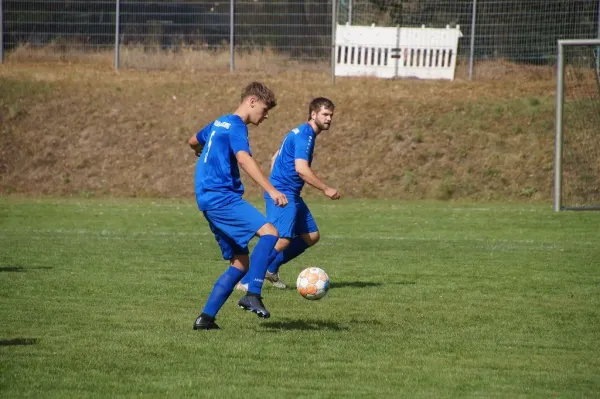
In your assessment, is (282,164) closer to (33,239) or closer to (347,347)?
(347,347)

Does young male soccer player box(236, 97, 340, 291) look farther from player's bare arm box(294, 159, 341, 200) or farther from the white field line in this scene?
the white field line

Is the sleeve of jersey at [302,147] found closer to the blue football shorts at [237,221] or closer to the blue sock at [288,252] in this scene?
the blue sock at [288,252]

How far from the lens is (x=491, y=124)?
25.6 meters

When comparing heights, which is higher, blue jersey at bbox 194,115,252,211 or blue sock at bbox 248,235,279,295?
blue jersey at bbox 194,115,252,211

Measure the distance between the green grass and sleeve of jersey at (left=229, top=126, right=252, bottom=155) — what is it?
141cm

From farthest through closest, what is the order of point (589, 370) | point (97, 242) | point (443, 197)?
point (443, 197) → point (97, 242) → point (589, 370)

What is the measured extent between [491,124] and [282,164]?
51.0 ft

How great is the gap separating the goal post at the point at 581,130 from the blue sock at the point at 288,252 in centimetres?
1230

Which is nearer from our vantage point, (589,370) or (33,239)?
(589,370)

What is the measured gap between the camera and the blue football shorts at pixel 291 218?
10.6 meters

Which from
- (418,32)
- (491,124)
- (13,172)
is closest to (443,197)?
(491,124)

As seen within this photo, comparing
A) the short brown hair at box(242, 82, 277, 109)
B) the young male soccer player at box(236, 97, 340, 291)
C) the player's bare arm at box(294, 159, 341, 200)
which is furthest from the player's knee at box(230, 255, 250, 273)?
the young male soccer player at box(236, 97, 340, 291)

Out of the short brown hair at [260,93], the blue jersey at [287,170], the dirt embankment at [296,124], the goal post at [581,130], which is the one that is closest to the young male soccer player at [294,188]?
the blue jersey at [287,170]

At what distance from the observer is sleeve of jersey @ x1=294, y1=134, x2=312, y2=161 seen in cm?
1038
